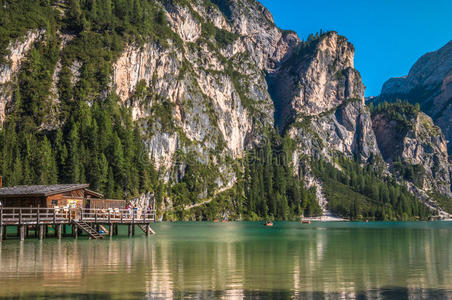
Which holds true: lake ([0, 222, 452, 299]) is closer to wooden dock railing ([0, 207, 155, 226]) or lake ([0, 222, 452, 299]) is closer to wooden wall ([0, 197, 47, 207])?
wooden dock railing ([0, 207, 155, 226])

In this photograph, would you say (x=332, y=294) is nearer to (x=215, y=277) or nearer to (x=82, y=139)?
(x=215, y=277)

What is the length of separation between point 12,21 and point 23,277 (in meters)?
181

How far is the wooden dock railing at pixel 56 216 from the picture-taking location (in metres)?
58.0

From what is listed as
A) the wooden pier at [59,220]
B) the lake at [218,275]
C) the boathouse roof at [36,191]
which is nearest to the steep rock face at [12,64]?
the boathouse roof at [36,191]

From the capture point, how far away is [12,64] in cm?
17238

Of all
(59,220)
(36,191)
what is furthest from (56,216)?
(36,191)

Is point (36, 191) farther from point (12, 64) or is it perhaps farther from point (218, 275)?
point (12, 64)

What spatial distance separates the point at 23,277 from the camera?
1102 inches

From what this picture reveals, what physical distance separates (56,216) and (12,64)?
127 m

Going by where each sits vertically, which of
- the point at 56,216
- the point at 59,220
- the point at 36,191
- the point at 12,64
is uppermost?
the point at 12,64

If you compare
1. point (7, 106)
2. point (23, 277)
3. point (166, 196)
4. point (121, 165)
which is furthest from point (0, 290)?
point (166, 196)

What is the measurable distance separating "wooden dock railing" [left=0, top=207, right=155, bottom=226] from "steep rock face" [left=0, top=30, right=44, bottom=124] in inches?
4211

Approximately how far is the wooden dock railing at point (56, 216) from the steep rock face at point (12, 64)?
107 metres

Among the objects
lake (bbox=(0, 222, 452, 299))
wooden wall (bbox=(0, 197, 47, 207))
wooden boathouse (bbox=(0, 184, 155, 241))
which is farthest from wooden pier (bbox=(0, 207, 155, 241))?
lake (bbox=(0, 222, 452, 299))
